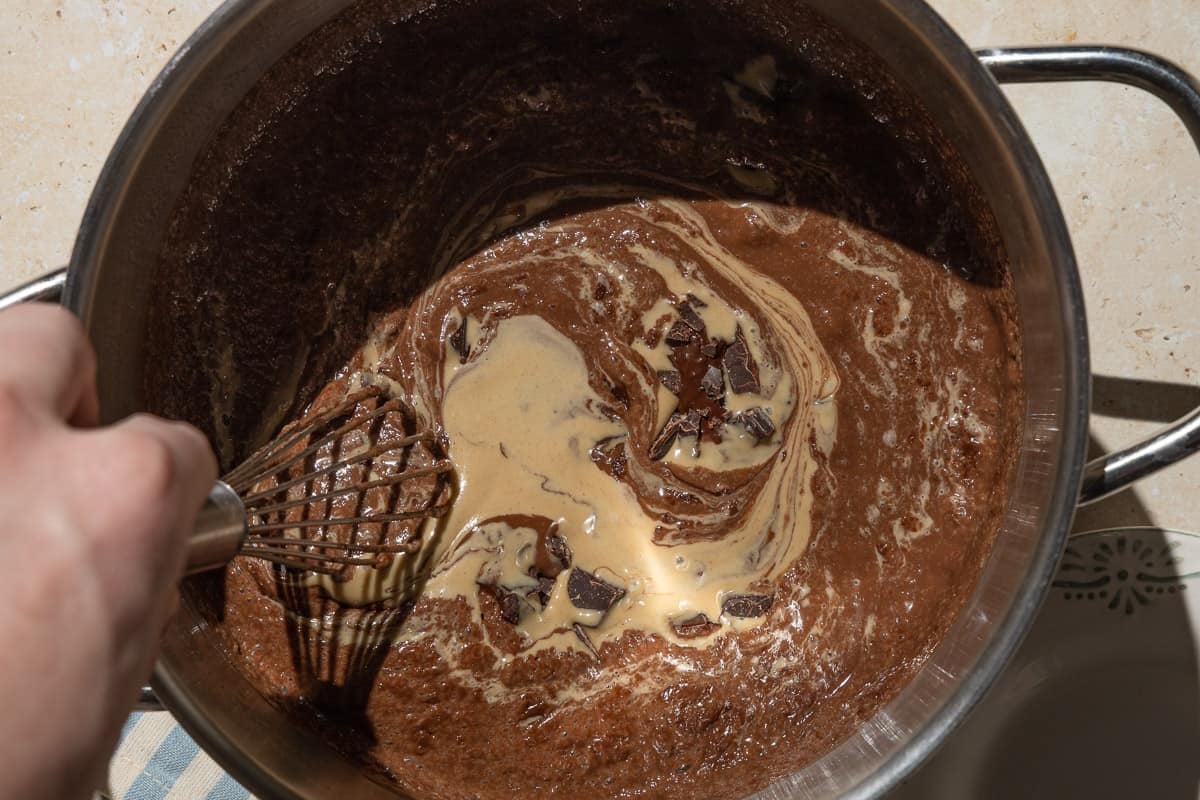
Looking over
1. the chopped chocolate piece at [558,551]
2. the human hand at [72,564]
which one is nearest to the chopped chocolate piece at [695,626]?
the chopped chocolate piece at [558,551]

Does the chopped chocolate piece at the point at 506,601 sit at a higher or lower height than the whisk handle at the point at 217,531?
lower

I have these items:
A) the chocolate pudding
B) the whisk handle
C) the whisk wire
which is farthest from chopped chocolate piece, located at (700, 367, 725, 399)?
the whisk handle

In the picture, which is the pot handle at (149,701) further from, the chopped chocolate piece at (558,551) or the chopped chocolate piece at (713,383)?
the chopped chocolate piece at (713,383)

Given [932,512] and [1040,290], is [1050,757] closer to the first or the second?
[932,512]

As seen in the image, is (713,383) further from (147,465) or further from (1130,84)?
(147,465)

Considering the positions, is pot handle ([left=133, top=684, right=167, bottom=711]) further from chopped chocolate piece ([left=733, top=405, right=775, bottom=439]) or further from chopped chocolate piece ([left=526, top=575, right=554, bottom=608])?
chopped chocolate piece ([left=733, top=405, right=775, bottom=439])
